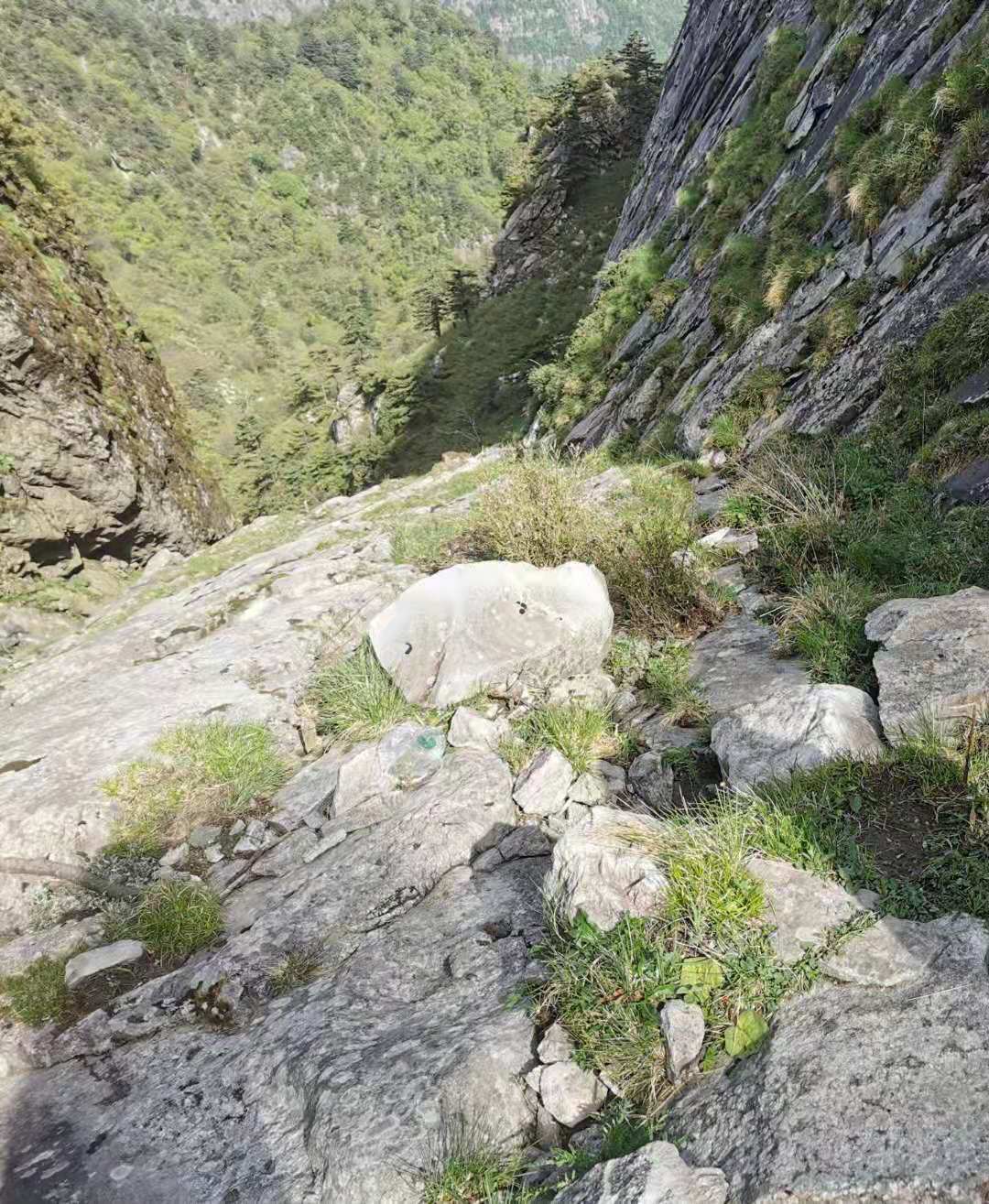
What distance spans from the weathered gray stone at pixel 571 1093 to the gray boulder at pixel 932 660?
232 cm

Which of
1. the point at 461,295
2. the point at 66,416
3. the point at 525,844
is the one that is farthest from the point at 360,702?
the point at 461,295

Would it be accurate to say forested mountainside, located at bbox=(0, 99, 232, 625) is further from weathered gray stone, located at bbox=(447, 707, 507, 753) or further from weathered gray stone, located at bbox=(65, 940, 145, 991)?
weathered gray stone, located at bbox=(447, 707, 507, 753)

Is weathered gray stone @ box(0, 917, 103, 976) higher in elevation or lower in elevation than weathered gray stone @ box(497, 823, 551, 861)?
higher

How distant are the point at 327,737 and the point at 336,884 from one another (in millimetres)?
1832

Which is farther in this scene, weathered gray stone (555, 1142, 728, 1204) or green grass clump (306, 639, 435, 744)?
green grass clump (306, 639, 435, 744)

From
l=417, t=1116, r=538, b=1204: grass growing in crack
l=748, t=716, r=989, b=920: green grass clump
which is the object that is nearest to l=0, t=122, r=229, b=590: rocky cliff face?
l=417, t=1116, r=538, b=1204: grass growing in crack

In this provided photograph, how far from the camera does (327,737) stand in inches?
224

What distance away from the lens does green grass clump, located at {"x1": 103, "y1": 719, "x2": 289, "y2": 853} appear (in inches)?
193

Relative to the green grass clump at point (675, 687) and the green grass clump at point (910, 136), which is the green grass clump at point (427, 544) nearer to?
the green grass clump at point (675, 687)

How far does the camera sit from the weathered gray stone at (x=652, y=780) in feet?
12.9

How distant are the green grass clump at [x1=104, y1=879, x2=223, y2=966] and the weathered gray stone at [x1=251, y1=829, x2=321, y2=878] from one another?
36 centimetres

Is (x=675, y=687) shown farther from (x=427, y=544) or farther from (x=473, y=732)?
(x=427, y=544)

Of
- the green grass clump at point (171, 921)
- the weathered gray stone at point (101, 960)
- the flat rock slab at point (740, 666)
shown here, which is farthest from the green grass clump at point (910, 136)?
the weathered gray stone at point (101, 960)

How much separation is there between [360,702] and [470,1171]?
3.66 m
